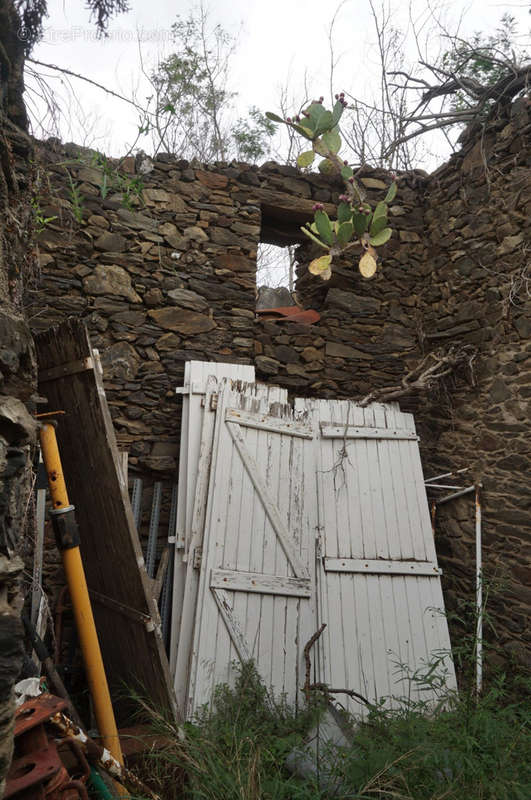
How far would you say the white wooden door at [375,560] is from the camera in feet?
11.2

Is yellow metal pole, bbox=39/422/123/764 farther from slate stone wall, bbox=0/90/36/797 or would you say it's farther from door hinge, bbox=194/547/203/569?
door hinge, bbox=194/547/203/569

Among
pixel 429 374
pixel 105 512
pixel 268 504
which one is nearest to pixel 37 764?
pixel 105 512

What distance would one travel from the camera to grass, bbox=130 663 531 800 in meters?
2.07

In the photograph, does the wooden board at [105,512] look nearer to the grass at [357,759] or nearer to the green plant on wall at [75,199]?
the grass at [357,759]

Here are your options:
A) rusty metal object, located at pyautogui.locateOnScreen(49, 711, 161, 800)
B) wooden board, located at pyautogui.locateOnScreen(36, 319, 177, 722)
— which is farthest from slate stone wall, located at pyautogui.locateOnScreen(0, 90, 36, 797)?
wooden board, located at pyautogui.locateOnScreen(36, 319, 177, 722)

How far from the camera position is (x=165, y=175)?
14.4 ft

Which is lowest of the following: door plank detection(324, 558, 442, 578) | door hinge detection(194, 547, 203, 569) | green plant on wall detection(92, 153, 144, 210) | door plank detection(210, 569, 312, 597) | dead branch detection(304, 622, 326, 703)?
dead branch detection(304, 622, 326, 703)

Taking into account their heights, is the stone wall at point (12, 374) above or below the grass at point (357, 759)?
above

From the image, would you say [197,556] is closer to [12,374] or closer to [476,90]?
[12,374]

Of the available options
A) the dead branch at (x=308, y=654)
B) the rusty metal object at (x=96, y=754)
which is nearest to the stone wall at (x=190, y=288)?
the dead branch at (x=308, y=654)

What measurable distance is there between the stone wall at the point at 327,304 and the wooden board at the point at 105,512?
115cm

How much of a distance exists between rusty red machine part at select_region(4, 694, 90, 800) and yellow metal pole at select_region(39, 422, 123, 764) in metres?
0.62

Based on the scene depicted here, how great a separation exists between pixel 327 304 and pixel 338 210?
0.79m

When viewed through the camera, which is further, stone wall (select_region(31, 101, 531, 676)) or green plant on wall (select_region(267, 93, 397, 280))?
green plant on wall (select_region(267, 93, 397, 280))
